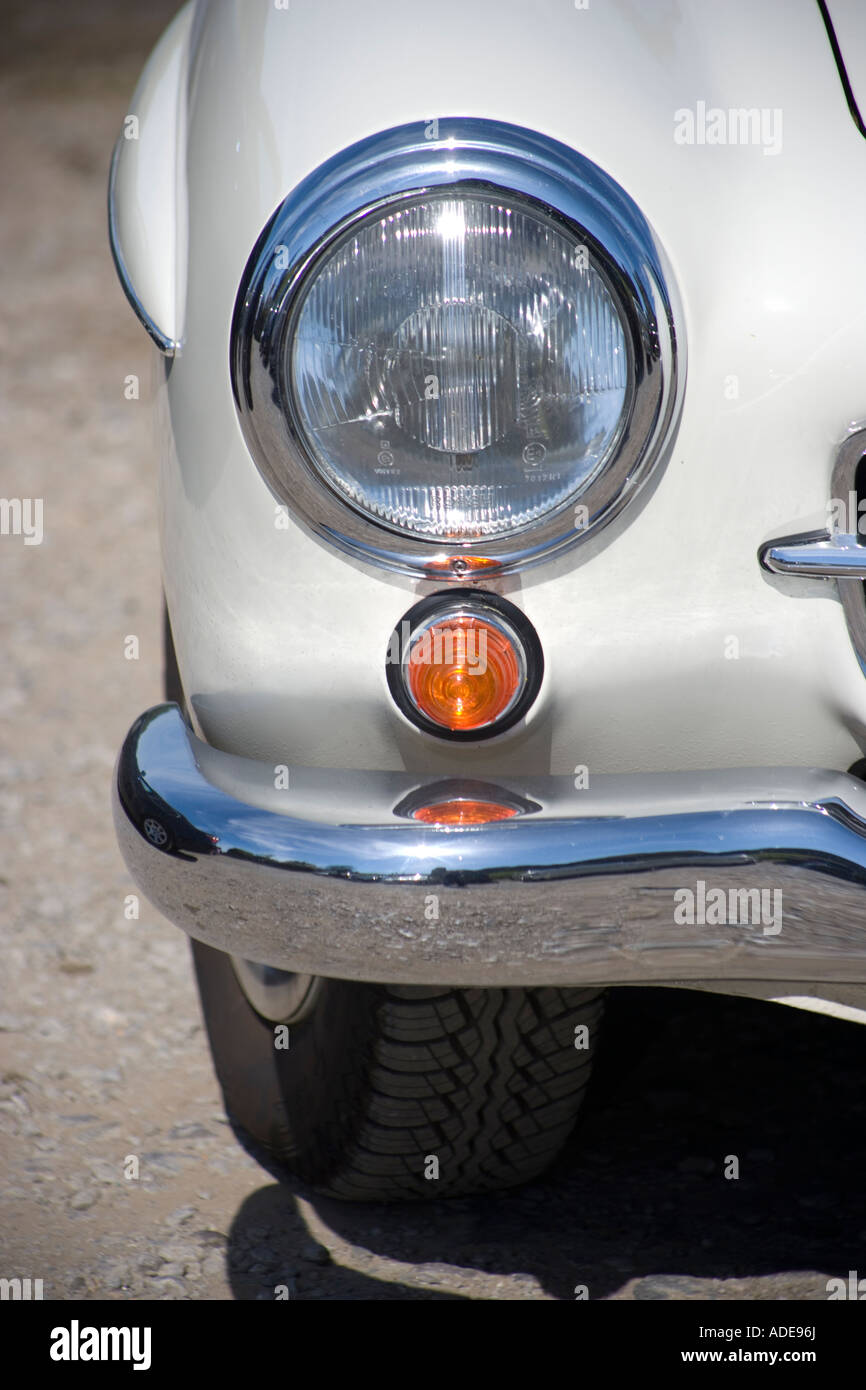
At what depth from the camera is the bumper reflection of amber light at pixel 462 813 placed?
1.24 metres

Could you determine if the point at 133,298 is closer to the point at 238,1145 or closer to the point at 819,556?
the point at 819,556

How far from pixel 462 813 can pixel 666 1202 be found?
0.91 m

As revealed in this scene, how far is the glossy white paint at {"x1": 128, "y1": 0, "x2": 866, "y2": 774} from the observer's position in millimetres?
1284

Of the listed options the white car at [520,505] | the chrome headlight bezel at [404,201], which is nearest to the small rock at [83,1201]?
the white car at [520,505]

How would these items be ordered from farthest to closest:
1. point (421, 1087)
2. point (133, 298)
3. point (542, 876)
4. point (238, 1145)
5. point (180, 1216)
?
1. point (238, 1145)
2. point (180, 1216)
3. point (421, 1087)
4. point (133, 298)
5. point (542, 876)

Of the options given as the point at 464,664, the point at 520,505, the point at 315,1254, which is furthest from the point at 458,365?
the point at 315,1254

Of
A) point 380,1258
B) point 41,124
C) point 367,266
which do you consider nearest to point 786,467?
point 367,266

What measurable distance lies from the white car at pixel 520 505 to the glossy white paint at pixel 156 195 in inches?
0.7

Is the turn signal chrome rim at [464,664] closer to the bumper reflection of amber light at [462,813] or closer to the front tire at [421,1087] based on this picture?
the bumper reflection of amber light at [462,813]

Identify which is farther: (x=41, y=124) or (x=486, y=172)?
(x=41, y=124)

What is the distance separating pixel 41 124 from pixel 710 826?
6410 millimetres

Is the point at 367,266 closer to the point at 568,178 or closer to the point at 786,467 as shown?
the point at 568,178

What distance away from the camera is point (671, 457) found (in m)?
1.29

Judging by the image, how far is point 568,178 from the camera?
1.24 meters
